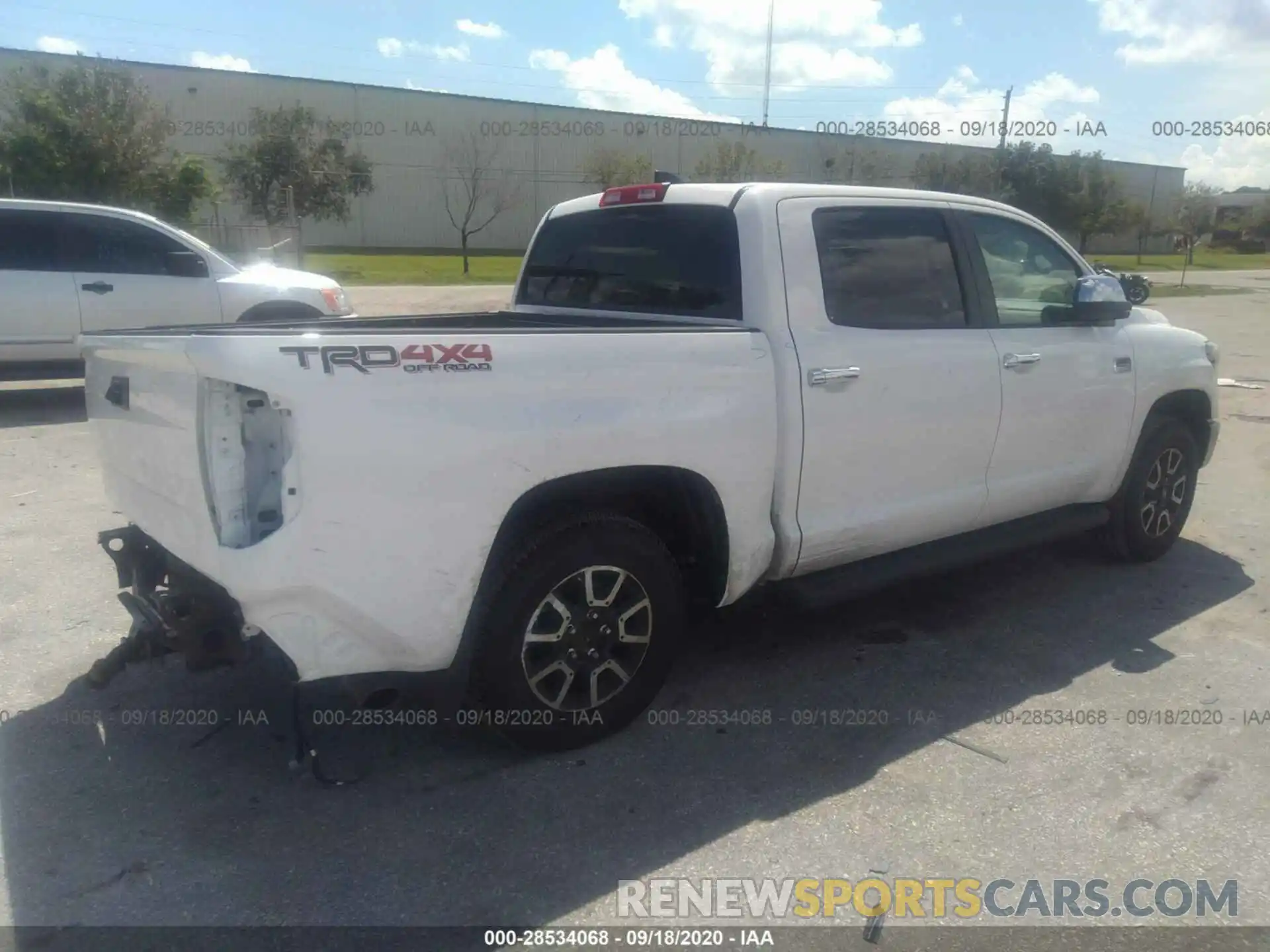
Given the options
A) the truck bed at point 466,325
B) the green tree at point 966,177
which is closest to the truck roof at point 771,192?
the truck bed at point 466,325

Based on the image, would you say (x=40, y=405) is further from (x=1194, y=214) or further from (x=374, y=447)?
(x=1194, y=214)

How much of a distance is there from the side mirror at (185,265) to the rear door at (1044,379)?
7.67m

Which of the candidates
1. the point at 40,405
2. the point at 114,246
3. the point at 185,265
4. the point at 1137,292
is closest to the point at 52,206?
the point at 114,246

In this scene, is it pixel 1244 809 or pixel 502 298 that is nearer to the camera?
pixel 1244 809

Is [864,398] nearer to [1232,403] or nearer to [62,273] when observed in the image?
[62,273]

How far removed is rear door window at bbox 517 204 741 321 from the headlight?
19.0 feet

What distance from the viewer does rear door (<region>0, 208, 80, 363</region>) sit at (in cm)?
920

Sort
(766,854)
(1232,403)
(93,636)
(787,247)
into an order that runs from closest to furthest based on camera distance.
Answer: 1. (766,854)
2. (787,247)
3. (93,636)
4. (1232,403)

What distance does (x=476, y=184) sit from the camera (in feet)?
160

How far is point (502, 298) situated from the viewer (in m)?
23.7

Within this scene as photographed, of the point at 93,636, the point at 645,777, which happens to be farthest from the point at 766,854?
the point at 93,636

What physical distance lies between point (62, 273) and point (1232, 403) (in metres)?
11.7

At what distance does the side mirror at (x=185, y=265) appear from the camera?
9711mm

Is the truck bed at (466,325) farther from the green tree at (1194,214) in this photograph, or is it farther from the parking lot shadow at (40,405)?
the green tree at (1194,214)
